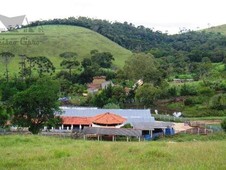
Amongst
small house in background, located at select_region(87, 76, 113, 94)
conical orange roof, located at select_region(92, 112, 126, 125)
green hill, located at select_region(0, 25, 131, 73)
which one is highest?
green hill, located at select_region(0, 25, 131, 73)

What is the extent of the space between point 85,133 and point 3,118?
7919 mm

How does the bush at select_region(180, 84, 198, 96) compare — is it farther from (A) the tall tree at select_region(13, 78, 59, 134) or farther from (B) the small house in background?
(A) the tall tree at select_region(13, 78, 59, 134)

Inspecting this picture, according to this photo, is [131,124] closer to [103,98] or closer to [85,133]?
[85,133]

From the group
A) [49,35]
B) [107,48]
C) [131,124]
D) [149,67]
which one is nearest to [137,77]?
[149,67]

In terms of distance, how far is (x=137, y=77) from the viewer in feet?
243

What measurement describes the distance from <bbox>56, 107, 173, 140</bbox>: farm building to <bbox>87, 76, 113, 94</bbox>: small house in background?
2333 cm

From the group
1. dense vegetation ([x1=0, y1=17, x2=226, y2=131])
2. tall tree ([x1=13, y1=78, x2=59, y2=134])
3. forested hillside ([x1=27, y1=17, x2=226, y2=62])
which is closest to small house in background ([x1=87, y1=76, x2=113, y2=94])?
dense vegetation ([x1=0, y1=17, x2=226, y2=131])

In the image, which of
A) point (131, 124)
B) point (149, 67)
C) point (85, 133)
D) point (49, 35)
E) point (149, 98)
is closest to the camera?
point (85, 133)

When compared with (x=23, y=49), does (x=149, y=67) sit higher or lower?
lower

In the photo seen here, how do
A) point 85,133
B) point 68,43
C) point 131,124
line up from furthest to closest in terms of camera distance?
point 68,43, point 131,124, point 85,133

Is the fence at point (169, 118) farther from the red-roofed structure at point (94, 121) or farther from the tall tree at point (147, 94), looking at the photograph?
the red-roofed structure at point (94, 121)

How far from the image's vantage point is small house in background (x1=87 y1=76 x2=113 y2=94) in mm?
72925

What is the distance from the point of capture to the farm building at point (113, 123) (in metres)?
35.2

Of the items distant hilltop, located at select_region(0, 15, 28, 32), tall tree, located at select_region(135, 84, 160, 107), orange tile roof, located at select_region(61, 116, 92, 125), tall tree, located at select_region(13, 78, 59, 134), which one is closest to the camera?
tall tree, located at select_region(13, 78, 59, 134)
